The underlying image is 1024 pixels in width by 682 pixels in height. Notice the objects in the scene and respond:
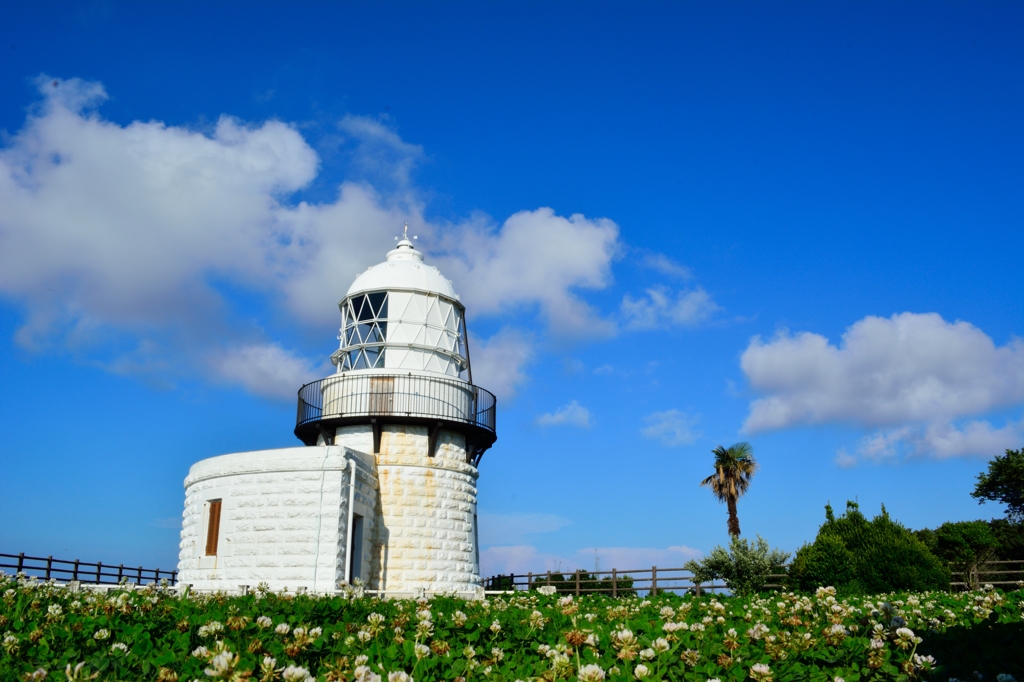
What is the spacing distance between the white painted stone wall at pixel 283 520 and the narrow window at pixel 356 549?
0.22m

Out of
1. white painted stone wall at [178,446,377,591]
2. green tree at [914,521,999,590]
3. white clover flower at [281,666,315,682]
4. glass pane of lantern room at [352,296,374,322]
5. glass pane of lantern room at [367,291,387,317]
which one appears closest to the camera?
white clover flower at [281,666,315,682]

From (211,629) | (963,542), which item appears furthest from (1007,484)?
(211,629)

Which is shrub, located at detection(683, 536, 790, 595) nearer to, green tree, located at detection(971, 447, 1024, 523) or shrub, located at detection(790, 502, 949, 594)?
shrub, located at detection(790, 502, 949, 594)

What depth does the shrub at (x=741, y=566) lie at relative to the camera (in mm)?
25453

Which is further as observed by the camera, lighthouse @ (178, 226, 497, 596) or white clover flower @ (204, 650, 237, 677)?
lighthouse @ (178, 226, 497, 596)

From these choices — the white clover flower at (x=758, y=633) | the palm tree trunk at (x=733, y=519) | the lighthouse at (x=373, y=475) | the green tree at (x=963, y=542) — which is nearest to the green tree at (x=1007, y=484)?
the green tree at (x=963, y=542)

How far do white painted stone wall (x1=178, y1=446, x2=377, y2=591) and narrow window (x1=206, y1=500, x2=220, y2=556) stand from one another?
0.16 meters

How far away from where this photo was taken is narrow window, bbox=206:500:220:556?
20.3 metres

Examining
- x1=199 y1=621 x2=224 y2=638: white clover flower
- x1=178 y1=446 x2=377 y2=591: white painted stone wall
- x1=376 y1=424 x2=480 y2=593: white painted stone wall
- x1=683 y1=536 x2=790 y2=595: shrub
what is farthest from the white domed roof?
x1=199 y1=621 x2=224 y2=638: white clover flower

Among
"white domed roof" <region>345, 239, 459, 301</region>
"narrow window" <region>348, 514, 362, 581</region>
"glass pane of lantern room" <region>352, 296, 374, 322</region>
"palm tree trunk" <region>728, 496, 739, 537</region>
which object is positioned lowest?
"narrow window" <region>348, 514, 362, 581</region>

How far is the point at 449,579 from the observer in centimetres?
2180

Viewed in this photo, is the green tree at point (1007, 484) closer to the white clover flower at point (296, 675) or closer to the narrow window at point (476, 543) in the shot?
the narrow window at point (476, 543)

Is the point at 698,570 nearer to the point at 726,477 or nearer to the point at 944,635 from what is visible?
the point at 726,477

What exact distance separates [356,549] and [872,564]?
44.7ft
